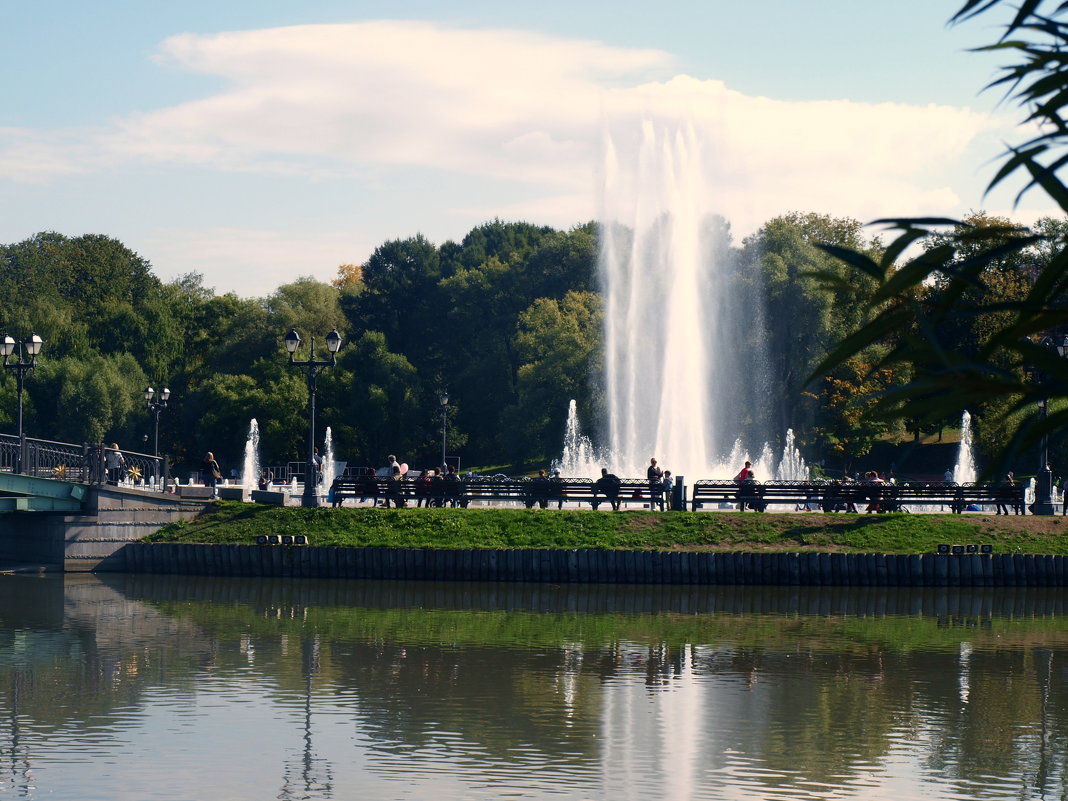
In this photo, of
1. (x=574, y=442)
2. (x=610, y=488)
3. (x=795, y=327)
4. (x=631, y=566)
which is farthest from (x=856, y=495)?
(x=574, y=442)

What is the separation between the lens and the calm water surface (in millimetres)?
14555

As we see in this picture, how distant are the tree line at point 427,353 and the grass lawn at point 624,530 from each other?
918 inches

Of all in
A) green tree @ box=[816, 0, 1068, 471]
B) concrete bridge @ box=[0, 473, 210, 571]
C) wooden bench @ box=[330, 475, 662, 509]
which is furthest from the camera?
Result: wooden bench @ box=[330, 475, 662, 509]

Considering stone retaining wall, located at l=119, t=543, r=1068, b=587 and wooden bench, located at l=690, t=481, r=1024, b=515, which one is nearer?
stone retaining wall, located at l=119, t=543, r=1068, b=587

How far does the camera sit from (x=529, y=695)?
63.9 feet

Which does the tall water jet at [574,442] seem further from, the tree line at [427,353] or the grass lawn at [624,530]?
the grass lawn at [624,530]

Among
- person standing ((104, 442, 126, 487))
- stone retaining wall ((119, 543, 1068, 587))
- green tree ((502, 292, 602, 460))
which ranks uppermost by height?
green tree ((502, 292, 602, 460))

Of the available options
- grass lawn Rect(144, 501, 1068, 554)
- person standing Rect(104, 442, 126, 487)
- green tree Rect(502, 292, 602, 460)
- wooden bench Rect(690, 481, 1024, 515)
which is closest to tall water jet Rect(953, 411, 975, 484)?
green tree Rect(502, 292, 602, 460)

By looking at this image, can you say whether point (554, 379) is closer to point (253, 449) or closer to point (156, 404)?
point (253, 449)

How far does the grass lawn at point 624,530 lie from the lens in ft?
115

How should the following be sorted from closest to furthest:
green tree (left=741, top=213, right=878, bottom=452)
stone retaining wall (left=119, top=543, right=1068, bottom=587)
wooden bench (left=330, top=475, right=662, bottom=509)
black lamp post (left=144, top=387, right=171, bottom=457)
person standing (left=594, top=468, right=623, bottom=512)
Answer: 1. stone retaining wall (left=119, top=543, right=1068, bottom=587)
2. person standing (left=594, top=468, right=623, bottom=512)
3. wooden bench (left=330, top=475, right=662, bottom=509)
4. black lamp post (left=144, top=387, right=171, bottom=457)
5. green tree (left=741, top=213, right=878, bottom=452)

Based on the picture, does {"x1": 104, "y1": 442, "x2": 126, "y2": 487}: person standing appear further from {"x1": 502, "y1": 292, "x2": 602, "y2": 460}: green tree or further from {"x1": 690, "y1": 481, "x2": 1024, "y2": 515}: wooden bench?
{"x1": 502, "y1": 292, "x2": 602, "y2": 460}: green tree

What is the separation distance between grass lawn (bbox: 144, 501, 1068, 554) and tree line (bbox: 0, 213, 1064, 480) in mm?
23328

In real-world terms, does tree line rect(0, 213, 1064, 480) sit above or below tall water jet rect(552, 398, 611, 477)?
above
